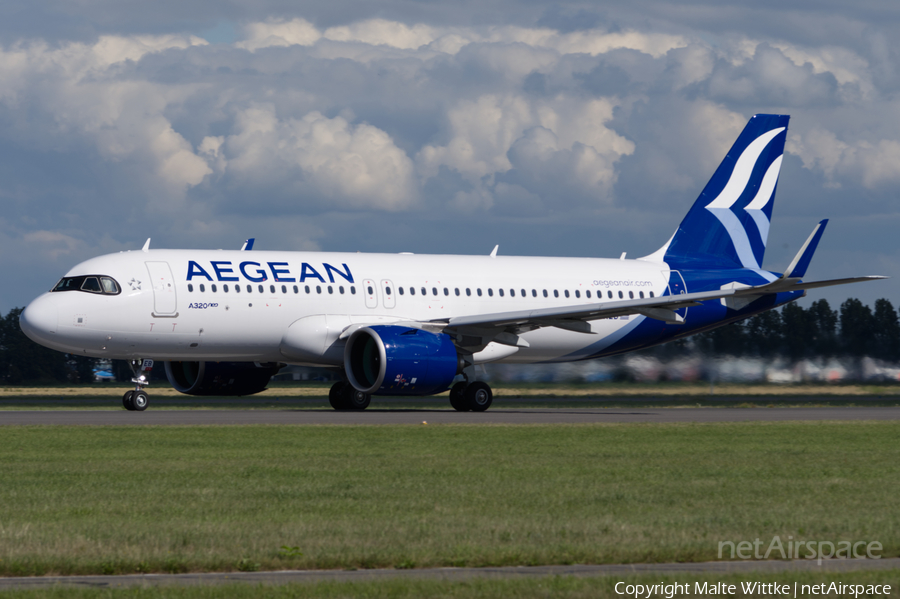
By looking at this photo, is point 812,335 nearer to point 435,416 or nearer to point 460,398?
point 460,398

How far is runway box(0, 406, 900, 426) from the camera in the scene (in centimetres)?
2602

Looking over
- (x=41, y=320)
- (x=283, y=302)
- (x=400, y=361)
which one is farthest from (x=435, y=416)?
(x=41, y=320)

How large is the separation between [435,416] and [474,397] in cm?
355

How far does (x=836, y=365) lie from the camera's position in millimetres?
41719

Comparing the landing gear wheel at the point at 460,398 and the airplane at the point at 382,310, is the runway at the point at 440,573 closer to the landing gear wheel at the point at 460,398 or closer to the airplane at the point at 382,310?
the airplane at the point at 382,310

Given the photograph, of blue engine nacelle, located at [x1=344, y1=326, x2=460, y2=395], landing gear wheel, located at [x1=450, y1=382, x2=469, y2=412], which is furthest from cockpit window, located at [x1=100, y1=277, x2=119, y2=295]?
landing gear wheel, located at [x1=450, y1=382, x2=469, y2=412]

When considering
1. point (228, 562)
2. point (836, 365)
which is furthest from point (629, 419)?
point (228, 562)

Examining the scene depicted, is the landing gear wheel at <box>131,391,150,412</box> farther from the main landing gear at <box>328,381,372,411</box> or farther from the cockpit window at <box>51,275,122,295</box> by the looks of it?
the main landing gear at <box>328,381,372,411</box>

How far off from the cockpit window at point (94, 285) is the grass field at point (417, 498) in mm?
8661

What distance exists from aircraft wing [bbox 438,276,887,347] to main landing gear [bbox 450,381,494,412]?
117cm

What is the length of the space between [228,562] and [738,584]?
12.4ft

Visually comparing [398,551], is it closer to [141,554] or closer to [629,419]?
[141,554]

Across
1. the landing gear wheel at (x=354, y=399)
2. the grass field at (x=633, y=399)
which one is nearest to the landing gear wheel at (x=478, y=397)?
the landing gear wheel at (x=354, y=399)

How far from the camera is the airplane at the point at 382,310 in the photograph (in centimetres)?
2998
